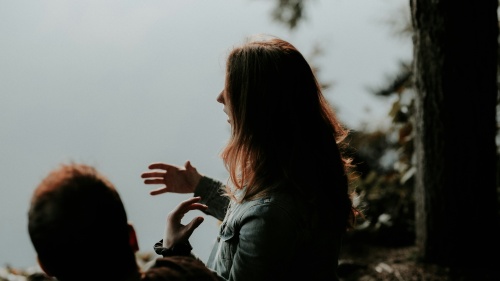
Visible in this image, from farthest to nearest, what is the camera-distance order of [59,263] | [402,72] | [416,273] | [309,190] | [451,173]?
[402,72]
[416,273]
[451,173]
[309,190]
[59,263]

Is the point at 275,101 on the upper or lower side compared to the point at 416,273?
upper

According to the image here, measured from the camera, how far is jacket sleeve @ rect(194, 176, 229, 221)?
1.88 metres

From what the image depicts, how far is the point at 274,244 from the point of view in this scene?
1282mm

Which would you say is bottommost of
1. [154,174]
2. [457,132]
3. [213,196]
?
[457,132]

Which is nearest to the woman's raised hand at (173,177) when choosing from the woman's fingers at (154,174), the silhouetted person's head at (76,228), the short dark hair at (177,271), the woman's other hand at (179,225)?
the woman's fingers at (154,174)

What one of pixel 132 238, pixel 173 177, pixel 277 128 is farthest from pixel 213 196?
pixel 132 238

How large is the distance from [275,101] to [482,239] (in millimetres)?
2103

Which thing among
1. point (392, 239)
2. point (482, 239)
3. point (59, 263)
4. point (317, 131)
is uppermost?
point (317, 131)

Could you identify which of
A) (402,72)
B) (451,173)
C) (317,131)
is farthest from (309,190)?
(402,72)

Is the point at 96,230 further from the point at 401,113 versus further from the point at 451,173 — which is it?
the point at 401,113

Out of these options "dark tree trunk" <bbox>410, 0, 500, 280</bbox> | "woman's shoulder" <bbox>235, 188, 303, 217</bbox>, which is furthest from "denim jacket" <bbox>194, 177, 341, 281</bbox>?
"dark tree trunk" <bbox>410, 0, 500, 280</bbox>

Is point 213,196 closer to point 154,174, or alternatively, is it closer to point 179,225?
point 154,174

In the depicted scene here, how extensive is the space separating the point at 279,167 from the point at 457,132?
5.87 feet

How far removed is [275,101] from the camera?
1.43 meters
